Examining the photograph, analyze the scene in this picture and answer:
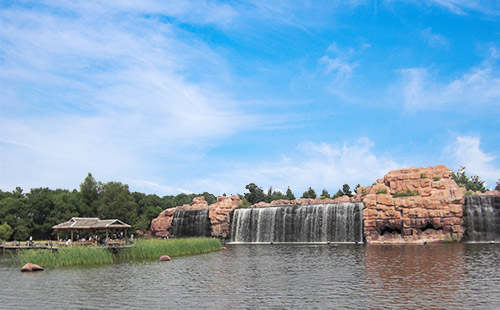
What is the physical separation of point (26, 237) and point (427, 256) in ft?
207

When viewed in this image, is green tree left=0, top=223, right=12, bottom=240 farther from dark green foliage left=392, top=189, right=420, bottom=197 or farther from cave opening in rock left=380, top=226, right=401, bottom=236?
dark green foliage left=392, top=189, right=420, bottom=197

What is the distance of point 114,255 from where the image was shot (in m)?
42.0

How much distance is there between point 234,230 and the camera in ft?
223

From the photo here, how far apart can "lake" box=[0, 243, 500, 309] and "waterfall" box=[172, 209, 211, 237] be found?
38925mm

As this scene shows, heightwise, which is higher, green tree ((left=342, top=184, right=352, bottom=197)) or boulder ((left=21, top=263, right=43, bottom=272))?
green tree ((left=342, top=184, right=352, bottom=197))

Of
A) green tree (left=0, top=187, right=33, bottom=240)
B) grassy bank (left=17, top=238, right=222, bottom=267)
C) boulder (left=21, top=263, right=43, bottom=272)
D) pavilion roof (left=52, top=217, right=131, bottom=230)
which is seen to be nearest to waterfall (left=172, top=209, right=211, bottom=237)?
grassy bank (left=17, top=238, right=222, bottom=267)

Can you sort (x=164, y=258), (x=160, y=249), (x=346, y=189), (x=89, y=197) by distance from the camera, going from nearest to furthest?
(x=164, y=258) < (x=160, y=249) < (x=89, y=197) < (x=346, y=189)

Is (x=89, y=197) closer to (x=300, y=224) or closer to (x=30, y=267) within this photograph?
(x=300, y=224)

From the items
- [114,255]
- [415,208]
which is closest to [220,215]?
[114,255]

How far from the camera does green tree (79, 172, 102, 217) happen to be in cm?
7444

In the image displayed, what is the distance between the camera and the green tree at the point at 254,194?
336 feet

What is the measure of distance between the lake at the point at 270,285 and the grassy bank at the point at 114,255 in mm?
2593

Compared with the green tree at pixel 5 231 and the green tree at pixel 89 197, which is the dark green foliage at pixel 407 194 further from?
the green tree at pixel 5 231

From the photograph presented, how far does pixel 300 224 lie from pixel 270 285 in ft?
125
